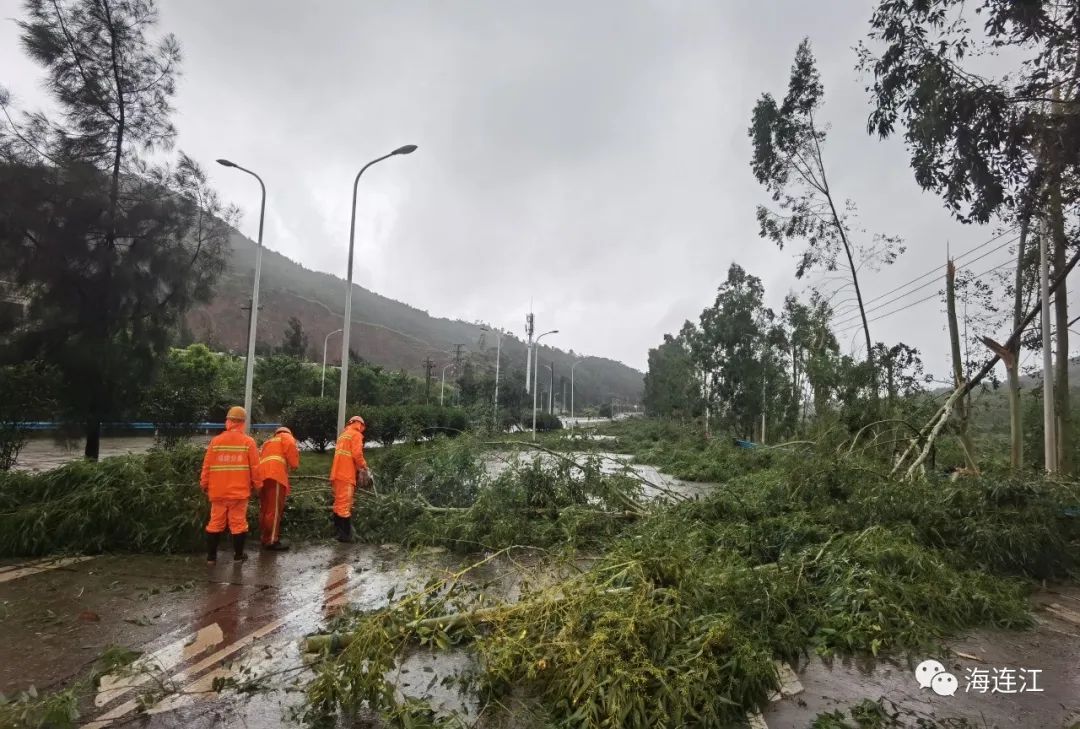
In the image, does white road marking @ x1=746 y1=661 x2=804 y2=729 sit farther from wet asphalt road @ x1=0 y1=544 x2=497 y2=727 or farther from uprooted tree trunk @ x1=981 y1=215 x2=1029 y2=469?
uprooted tree trunk @ x1=981 y1=215 x2=1029 y2=469

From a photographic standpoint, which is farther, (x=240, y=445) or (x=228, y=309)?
(x=228, y=309)

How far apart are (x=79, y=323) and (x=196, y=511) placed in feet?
27.3

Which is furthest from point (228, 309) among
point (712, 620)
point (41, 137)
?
point (712, 620)

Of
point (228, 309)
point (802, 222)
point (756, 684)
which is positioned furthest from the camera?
point (228, 309)

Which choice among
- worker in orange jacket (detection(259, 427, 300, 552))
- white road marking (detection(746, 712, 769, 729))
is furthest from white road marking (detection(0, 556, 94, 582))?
white road marking (detection(746, 712, 769, 729))

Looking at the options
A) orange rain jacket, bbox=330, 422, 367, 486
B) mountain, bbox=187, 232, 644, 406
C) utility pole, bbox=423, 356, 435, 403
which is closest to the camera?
orange rain jacket, bbox=330, 422, 367, 486

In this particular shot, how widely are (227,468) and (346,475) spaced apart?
151 centimetres

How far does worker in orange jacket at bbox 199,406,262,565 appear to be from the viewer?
613 cm

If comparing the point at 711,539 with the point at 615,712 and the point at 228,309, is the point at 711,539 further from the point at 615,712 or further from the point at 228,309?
the point at 228,309

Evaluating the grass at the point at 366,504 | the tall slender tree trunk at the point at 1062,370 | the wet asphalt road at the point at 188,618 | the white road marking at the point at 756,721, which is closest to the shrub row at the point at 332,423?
the grass at the point at 366,504

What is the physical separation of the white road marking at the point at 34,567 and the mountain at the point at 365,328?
5176 centimetres

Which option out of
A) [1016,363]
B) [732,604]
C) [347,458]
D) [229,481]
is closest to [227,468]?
[229,481]

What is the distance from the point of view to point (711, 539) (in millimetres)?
6887

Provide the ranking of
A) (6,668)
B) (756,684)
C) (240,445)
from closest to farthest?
(756,684)
(6,668)
(240,445)
